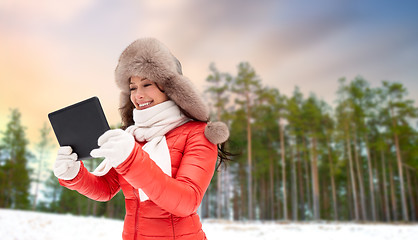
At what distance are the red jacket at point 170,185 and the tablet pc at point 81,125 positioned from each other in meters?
0.24

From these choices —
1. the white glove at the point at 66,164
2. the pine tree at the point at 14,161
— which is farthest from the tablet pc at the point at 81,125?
the pine tree at the point at 14,161

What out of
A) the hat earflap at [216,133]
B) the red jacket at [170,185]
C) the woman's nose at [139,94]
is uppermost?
the woman's nose at [139,94]

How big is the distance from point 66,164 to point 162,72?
78 cm

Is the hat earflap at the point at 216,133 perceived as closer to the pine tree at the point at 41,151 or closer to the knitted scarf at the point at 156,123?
the knitted scarf at the point at 156,123

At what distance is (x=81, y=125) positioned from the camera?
1.54 metres

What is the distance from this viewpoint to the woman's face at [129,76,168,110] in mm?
1871

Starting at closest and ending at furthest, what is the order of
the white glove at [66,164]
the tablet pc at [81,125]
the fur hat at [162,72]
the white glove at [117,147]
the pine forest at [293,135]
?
the white glove at [117,147], the tablet pc at [81,125], the white glove at [66,164], the fur hat at [162,72], the pine forest at [293,135]

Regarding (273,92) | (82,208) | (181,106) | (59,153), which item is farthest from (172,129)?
(82,208)

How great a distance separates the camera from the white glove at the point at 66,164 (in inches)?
65.3

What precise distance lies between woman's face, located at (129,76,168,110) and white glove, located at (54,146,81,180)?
1.62 ft

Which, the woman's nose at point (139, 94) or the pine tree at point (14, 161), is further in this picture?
the pine tree at point (14, 161)

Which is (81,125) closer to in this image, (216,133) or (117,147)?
(117,147)

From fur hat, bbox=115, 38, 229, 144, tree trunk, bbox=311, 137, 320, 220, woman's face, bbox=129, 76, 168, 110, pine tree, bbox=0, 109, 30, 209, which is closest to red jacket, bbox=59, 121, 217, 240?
fur hat, bbox=115, 38, 229, 144

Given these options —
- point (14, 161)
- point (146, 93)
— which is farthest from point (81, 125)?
point (14, 161)
